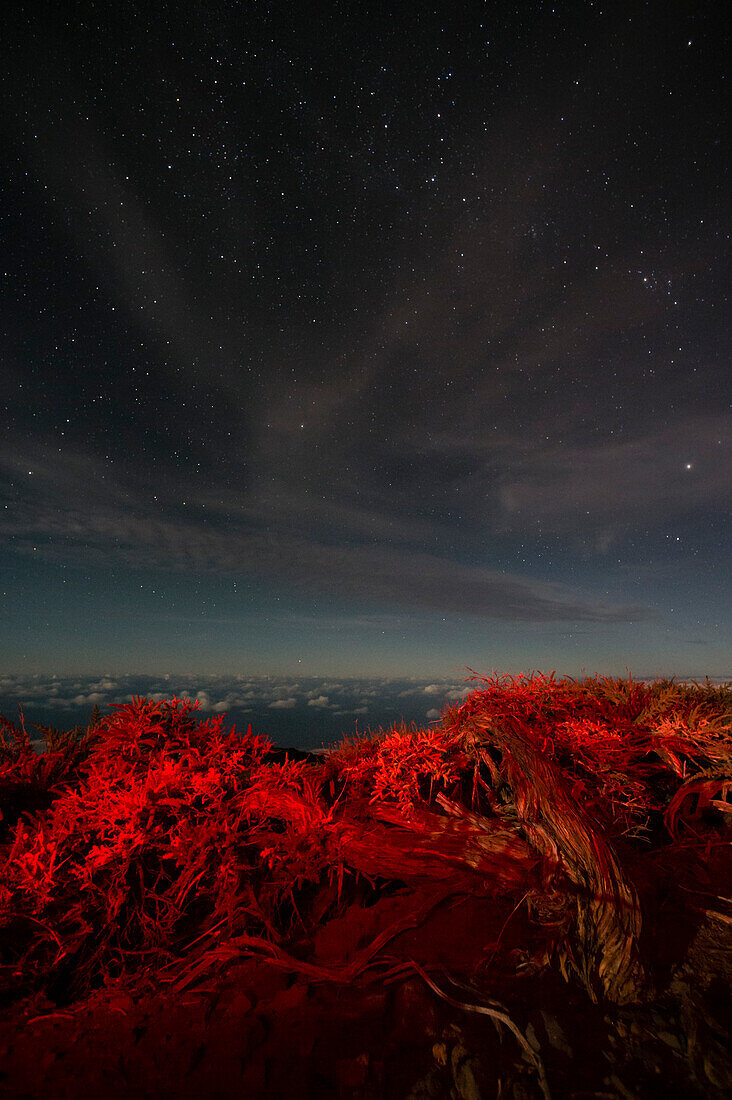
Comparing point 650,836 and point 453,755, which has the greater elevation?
point 453,755

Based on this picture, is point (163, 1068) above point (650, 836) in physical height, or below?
below

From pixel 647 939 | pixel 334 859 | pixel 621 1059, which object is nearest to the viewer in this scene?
pixel 621 1059

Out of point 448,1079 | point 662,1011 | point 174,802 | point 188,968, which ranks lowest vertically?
point 188,968

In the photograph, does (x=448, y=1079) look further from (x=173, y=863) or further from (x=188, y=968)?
(x=173, y=863)

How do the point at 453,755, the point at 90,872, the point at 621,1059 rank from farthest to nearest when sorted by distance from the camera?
the point at 453,755, the point at 90,872, the point at 621,1059

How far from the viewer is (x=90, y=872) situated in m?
5.33

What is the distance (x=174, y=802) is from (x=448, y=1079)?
4165 mm

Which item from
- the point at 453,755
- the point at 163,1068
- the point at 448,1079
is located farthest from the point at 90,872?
the point at 453,755

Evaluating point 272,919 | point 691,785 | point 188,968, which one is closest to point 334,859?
point 272,919

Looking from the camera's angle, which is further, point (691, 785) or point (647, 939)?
point (691, 785)

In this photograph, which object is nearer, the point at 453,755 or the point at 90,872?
the point at 90,872

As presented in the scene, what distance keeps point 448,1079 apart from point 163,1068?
2162 millimetres

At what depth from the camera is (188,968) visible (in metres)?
4.57

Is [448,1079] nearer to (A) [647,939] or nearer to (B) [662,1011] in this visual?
(B) [662,1011]
